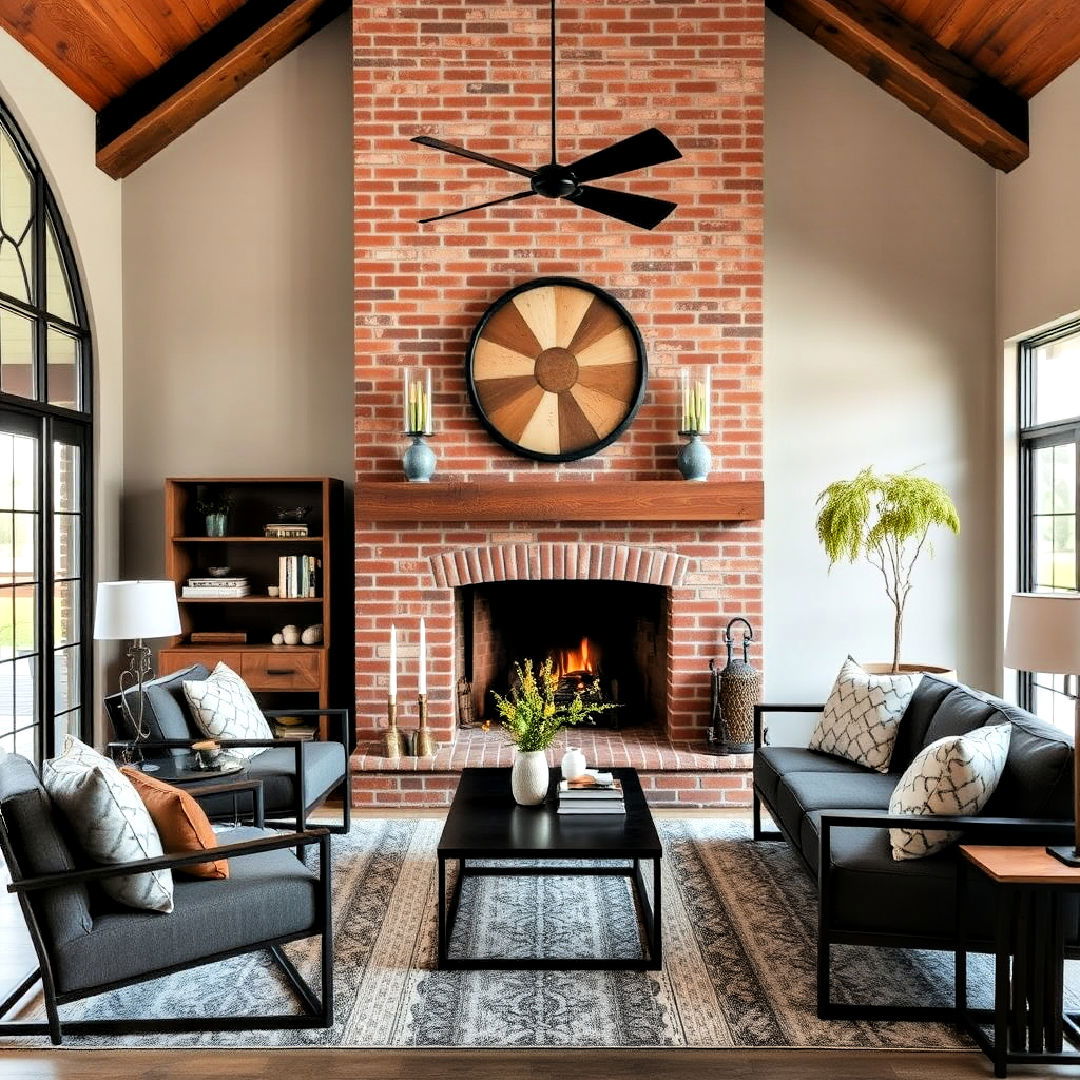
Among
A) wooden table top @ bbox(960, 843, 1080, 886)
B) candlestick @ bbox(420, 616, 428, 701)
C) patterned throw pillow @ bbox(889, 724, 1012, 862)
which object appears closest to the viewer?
wooden table top @ bbox(960, 843, 1080, 886)

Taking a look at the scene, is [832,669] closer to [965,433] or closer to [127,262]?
[965,433]

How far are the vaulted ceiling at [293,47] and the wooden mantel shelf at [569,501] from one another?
232 centimetres

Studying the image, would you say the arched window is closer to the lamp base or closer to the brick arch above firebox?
the brick arch above firebox

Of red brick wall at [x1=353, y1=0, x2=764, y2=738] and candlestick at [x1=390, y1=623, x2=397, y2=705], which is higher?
red brick wall at [x1=353, y1=0, x2=764, y2=738]

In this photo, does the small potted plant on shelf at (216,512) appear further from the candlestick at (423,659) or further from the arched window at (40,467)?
the candlestick at (423,659)

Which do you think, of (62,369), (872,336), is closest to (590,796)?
(872,336)

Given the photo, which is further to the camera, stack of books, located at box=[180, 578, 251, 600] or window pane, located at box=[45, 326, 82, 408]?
stack of books, located at box=[180, 578, 251, 600]

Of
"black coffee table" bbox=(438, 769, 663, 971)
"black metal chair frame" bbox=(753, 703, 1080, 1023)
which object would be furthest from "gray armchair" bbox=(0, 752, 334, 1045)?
"black metal chair frame" bbox=(753, 703, 1080, 1023)

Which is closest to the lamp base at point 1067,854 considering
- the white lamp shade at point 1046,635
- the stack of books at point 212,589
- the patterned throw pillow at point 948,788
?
the patterned throw pillow at point 948,788

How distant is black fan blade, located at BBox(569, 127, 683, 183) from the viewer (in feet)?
10.4

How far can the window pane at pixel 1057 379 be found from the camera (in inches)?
195

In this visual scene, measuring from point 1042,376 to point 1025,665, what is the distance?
10.4 ft

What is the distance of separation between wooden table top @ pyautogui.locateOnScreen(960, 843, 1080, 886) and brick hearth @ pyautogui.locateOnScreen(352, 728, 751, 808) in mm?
2249

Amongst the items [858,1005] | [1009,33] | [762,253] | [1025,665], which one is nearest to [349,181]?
[762,253]
